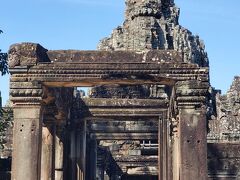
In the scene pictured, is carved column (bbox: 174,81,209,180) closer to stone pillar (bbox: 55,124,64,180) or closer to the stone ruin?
the stone ruin

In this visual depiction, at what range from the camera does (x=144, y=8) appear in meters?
26.4

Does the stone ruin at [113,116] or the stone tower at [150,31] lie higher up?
the stone tower at [150,31]

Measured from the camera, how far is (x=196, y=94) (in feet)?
28.3

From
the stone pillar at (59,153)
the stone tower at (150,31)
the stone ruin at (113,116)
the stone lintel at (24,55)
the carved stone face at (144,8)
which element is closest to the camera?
the stone ruin at (113,116)

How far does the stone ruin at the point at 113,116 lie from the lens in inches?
338

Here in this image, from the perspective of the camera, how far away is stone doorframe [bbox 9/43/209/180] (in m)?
8.49

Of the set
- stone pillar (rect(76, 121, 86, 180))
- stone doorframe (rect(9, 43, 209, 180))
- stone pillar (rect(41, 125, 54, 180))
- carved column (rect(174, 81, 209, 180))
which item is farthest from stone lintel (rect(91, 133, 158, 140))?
carved column (rect(174, 81, 209, 180))

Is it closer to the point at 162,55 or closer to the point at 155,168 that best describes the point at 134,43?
the point at 155,168

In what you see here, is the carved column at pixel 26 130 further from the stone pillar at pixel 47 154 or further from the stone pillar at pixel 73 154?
the stone pillar at pixel 73 154

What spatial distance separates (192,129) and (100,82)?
170 centimetres

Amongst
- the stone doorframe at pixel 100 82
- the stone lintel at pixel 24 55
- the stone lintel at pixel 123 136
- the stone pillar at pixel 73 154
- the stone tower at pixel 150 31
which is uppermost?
the stone tower at pixel 150 31

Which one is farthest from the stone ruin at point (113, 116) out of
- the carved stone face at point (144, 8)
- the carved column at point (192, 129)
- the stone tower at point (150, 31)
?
the carved stone face at point (144, 8)

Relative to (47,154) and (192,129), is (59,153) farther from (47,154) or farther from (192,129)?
(192,129)

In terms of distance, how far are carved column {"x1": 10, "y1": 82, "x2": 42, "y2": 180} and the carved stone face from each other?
59.0 ft
